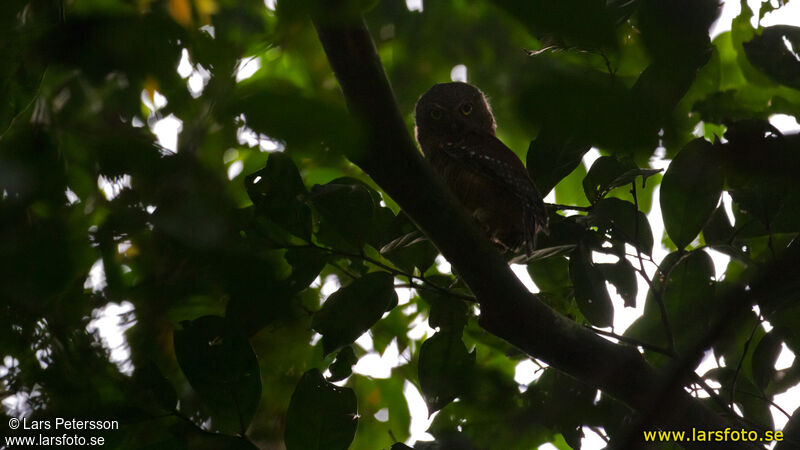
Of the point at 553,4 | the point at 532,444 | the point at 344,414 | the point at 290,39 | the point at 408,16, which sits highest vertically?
the point at 408,16

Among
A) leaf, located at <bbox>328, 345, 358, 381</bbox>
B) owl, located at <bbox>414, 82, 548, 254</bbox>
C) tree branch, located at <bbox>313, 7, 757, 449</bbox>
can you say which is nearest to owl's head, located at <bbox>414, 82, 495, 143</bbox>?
owl, located at <bbox>414, 82, 548, 254</bbox>

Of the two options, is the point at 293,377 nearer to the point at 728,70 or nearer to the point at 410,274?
the point at 410,274

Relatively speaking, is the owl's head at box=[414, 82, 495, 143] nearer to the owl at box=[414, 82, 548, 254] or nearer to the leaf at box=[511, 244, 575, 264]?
the owl at box=[414, 82, 548, 254]

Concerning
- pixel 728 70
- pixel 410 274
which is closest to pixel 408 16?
pixel 410 274

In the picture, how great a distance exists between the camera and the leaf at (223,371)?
5.89 feet

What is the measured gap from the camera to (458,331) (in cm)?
247

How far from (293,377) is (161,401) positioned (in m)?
0.79

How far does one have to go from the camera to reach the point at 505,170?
3.52m

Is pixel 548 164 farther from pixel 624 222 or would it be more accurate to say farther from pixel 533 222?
pixel 533 222

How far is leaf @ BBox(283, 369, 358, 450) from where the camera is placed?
6.67ft

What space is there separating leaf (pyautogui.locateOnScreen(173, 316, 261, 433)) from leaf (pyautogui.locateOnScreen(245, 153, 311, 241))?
364 millimetres

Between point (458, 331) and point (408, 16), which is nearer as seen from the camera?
point (408, 16)

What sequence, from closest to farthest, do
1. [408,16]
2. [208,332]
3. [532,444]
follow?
[408,16], [208,332], [532,444]

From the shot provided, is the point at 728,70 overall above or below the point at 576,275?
above
